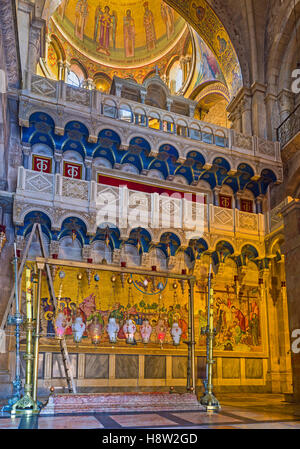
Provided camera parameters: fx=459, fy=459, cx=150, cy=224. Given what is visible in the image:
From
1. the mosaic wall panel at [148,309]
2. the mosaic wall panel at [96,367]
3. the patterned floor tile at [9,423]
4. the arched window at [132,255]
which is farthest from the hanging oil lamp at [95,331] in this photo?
the patterned floor tile at [9,423]

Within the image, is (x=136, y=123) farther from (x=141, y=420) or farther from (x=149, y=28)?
(x=149, y=28)

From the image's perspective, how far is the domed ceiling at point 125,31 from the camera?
26858mm

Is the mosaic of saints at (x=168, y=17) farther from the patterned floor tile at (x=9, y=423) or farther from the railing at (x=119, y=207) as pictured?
the patterned floor tile at (x=9, y=423)

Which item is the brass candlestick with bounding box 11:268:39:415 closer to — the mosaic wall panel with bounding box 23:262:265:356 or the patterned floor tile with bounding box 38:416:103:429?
the patterned floor tile with bounding box 38:416:103:429

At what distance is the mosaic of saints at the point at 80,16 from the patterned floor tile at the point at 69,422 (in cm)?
2383

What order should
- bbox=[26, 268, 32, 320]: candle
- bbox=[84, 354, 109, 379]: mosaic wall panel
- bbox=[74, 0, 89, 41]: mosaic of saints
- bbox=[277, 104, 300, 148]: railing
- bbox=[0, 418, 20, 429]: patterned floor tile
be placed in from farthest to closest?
Answer: bbox=[74, 0, 89, 41]: mosaic of saints < bbox=[277, 104, 300, 148]: railing < bbox=[84, 354, 109, 379]: mosaic wall panel < bbox=[26, 268, 32, 320]: candle < bbox=[0, 418, 20, 429]: patterned floor tile

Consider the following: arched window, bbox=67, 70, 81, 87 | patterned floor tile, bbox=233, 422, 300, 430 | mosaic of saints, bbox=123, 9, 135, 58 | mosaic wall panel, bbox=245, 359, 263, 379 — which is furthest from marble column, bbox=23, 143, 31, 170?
mosaic of saints, bbox=123, 9, 135, 58

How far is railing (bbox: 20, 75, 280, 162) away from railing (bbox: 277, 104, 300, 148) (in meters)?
0.51

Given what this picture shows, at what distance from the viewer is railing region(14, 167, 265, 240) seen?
1509 centimetres

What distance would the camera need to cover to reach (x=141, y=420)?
7.60 metres

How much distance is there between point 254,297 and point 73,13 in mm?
18823

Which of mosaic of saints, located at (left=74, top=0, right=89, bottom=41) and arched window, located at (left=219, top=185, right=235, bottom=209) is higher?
mosaic of saints, located at (left=74, top=0, right=89, bottom=41)

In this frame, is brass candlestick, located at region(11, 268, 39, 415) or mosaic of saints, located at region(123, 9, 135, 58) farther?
mosaic of saints, located at region(123, 9, 135, 58)

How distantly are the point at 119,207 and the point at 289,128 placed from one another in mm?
8139
